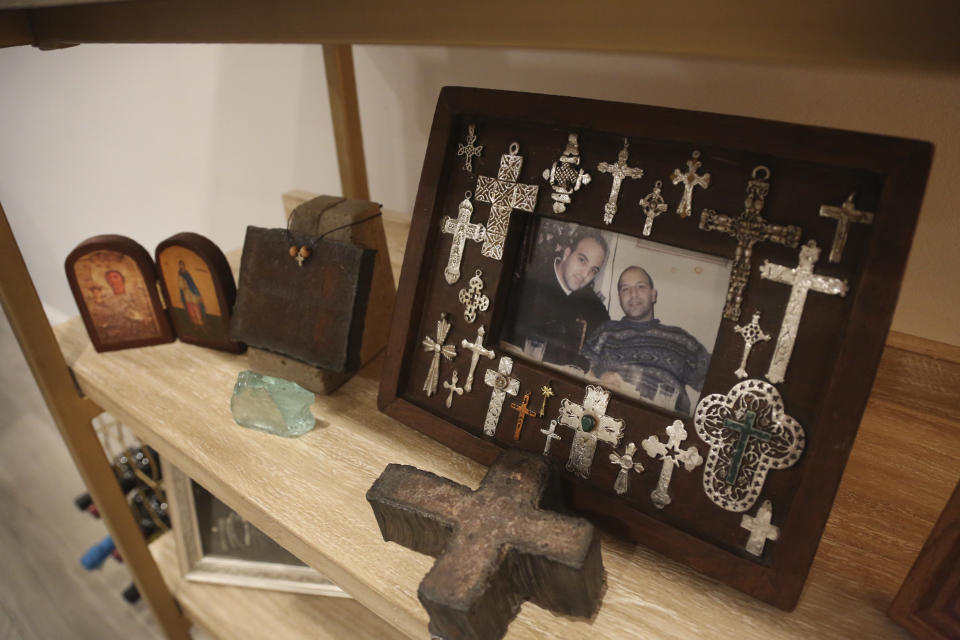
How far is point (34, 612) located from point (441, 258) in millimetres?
1561

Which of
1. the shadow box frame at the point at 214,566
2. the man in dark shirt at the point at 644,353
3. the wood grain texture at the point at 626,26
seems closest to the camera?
the wood grain texture at the point at 626,26

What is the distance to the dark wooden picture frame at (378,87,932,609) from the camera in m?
0.43

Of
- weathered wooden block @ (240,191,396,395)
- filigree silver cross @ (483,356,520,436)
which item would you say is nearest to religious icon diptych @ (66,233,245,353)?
weathered wooden block @ (240,191,396,395)

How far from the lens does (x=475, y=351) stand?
64cm

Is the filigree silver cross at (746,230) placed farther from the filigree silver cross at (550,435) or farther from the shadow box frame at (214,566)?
the shadow box frame at (214,566)

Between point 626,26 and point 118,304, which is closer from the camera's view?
point 626,26

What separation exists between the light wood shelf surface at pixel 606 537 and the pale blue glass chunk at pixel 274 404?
15 mm

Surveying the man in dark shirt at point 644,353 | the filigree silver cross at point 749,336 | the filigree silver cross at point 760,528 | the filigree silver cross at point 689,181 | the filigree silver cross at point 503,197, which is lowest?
the filigree silver cross at point 760,528

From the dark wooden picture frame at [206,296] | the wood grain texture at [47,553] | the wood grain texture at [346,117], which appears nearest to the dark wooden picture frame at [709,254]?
the dark wooden picture frame at [206,296]

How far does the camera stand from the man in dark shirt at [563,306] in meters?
0.58

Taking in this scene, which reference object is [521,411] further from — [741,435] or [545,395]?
[741,435]

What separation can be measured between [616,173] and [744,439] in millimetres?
256

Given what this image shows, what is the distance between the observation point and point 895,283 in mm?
413

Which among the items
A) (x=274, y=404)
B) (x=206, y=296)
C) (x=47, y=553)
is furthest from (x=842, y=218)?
(x=47, y=553)
